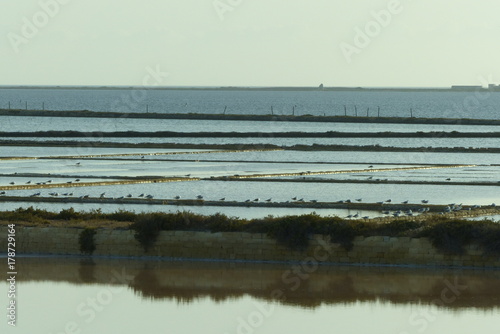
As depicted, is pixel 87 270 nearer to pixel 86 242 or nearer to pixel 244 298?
pixel 86 242

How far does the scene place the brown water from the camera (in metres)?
11.8

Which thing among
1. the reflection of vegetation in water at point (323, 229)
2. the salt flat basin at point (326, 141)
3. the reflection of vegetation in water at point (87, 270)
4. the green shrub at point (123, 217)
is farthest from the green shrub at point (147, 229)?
the salt flat basin at point (326, 141)

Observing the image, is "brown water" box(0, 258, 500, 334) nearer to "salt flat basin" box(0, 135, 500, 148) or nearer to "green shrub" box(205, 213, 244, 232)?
"green shrub" box(205, 213, 244, 232)

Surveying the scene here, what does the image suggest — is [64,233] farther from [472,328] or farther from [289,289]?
[472,328]

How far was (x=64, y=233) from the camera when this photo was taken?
15430mm

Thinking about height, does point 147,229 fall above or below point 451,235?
above

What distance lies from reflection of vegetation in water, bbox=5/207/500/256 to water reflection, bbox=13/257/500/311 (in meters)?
0.37

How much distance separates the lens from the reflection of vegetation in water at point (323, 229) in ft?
47.6

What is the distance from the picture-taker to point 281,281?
1396 centimetres

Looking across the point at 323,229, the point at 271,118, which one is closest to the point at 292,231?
the point at 323,229

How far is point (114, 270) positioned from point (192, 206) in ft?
21.7

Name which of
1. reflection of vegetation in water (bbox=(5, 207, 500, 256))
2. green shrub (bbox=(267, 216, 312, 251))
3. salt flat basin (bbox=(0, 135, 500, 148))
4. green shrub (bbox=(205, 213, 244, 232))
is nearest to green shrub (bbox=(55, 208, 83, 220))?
reflection of vegetation in water (bbox=(5, 207, 500, 256))

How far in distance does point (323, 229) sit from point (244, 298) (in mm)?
2083

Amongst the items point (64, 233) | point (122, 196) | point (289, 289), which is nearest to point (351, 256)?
point (289, 289)
